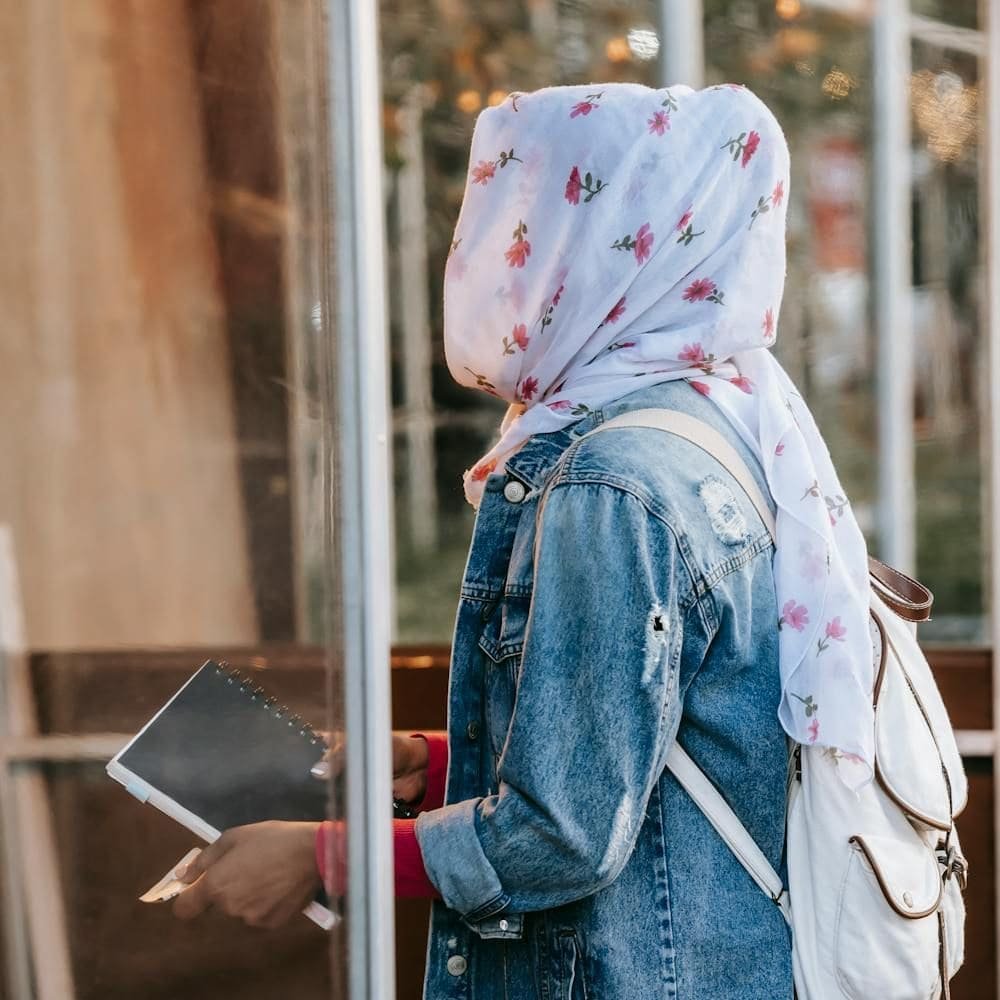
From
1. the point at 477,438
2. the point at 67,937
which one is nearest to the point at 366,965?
the point at 67,937

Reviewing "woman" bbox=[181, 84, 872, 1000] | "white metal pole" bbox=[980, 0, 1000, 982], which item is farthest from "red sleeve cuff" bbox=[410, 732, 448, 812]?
"white metal pole" bbox=[980, 0, 1000, 982]

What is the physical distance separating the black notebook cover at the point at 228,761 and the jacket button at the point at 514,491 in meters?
0.29

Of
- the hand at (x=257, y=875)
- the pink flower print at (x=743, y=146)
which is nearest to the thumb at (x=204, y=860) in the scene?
the hand at (x=257, y=875)

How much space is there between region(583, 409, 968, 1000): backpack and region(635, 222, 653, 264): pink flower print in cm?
14

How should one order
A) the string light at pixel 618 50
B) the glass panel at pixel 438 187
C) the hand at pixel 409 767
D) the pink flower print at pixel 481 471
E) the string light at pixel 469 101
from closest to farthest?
the pink flower print at pixel 481 471
the hand at pixel 409 767
the string light at pixel 618 50
the glass panel at pixel 438 187
the string light at pixel 469 101

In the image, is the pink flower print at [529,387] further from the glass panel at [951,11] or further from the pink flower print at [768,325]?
the glass panel at [951,11]

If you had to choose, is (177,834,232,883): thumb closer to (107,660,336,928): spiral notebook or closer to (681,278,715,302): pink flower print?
(107,660,336,928): spiral notebook

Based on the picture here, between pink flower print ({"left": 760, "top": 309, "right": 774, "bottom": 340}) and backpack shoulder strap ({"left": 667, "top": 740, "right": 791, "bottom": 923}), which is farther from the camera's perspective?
pink flower print ({"left": 760, "top": 309, "right": 774, "bottom": 340})

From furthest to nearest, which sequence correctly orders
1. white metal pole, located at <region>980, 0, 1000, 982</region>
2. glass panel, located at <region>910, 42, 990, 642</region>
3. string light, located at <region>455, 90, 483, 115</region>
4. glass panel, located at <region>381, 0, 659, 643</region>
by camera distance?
glass panel, located at <region>910, 42, 990, 642</region> < string light, located at <region>455, 90, 483, 115</region> < glass panel, located at <region>381, 0, 659, 643</region> < white metal pole, located at <region>980, 0, 1000, 982</region>

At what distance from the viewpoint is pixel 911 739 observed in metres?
1.20

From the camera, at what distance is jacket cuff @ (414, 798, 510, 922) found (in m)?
1.09

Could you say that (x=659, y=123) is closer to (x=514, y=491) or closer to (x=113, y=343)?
(x=514, y=491)

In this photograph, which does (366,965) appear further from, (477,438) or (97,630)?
(477,438)

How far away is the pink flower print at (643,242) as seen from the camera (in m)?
1.17
